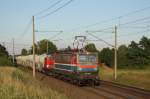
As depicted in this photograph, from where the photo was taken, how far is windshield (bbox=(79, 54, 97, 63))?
28.2 metres

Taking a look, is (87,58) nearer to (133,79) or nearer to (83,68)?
(83,68)

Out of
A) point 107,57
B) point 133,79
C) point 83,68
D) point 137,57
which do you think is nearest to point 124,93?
point 83,68

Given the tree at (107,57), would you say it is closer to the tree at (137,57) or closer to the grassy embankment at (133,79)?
the tree at (137,57)

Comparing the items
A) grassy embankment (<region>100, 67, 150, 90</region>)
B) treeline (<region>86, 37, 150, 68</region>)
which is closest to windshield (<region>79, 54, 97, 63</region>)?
grassy embankment (<region>100, 67, 150, 90</region>)

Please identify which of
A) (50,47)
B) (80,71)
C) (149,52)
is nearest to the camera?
(80,71)

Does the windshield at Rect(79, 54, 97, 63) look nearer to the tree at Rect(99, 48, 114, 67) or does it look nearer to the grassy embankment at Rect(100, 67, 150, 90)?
the grassy embankment at Rect(100, 67, 150, 90)

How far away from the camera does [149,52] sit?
91.4 metres

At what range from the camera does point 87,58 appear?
28.5 meters

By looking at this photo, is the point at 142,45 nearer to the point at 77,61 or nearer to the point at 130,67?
the point at 130,67

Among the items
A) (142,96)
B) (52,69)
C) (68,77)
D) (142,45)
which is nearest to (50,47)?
(142,45)

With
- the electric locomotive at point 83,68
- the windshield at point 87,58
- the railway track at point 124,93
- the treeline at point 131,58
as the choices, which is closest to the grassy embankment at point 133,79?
the railway track at point 124,93

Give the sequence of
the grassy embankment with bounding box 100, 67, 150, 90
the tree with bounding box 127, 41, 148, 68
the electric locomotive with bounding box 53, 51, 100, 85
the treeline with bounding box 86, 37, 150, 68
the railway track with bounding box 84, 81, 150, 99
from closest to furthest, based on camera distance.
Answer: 1. the railway track with bounding box 84, 81, 150, 99
2. the electric locomotive with bounding box 53, 51, 100, 85
3. the grassy embankment with bounding box 100, 67, 150, 90
4. the treeline with bounding box 86, 37, 150, 68
5. the tree with bounding box 127, 41, 148, 68

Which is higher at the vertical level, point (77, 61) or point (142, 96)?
point (77, 61)

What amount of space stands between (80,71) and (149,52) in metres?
67.4
